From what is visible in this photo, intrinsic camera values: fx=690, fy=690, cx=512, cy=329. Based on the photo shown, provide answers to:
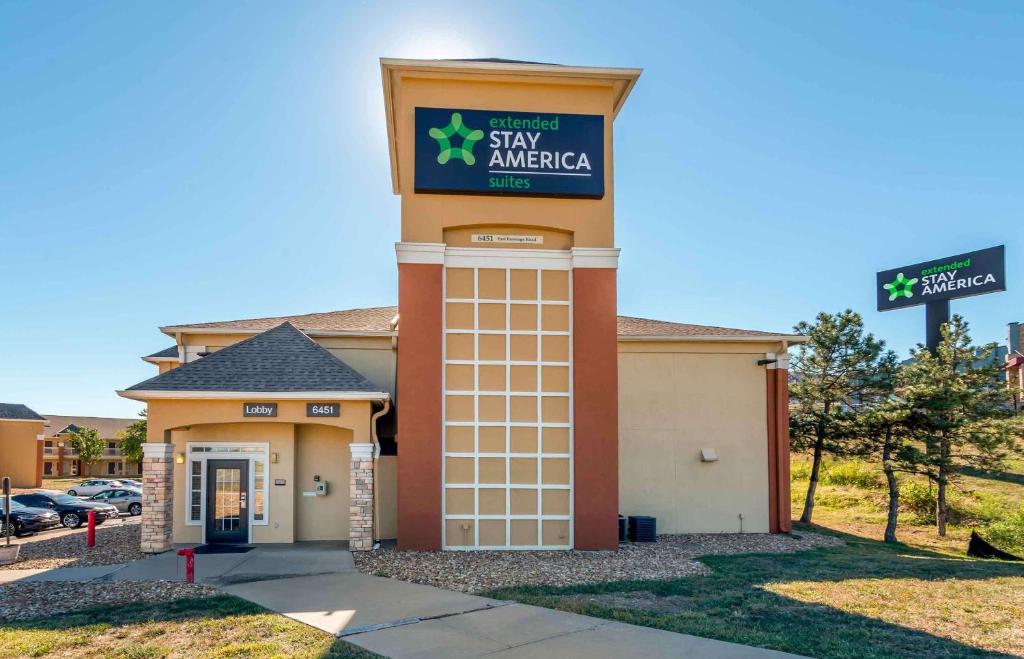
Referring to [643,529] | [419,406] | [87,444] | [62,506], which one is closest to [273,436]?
[419,406]

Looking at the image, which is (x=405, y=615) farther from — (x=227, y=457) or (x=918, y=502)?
(x=918, y=502)

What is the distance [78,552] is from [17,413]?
3552cm

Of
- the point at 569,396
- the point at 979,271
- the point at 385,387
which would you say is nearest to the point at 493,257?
the point at 569,396

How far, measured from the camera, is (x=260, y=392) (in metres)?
15.2

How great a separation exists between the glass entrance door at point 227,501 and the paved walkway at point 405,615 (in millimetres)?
2317

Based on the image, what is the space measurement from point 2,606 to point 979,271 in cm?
3118

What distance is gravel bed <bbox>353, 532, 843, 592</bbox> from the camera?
12.1 meters

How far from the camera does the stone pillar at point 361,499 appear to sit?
1498 cm

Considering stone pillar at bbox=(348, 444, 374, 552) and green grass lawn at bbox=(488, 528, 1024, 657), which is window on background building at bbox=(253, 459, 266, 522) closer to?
stone pillar at bbox=(348, 444, 374, 552)

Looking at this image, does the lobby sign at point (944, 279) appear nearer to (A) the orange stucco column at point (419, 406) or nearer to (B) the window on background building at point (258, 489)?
(A) the orange stucco column at point (419, 406)

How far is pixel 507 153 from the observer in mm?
16172

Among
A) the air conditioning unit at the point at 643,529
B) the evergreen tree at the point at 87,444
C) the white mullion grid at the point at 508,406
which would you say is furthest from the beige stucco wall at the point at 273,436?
the evergreen tree at the point at 87,444

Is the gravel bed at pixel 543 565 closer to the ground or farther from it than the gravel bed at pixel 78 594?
closer to the ground

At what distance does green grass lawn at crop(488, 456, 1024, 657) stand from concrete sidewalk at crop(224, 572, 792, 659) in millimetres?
536
